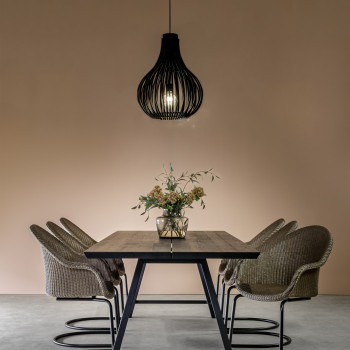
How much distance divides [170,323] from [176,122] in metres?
2.20

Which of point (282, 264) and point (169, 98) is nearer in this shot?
point (282, 264)

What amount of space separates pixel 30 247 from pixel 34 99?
1486 millimetres

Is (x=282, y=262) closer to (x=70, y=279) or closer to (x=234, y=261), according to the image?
(x=234, y=261)

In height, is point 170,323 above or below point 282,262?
below

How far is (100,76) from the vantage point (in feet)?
20.1

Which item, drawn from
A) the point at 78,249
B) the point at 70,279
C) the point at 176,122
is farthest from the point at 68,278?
the point at 176,122

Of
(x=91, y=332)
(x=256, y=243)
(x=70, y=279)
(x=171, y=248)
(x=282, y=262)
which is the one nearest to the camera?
(x=171, y=248)

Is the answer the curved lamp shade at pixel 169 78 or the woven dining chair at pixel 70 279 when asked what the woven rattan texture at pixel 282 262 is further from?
the curved lamp shade at pixel 169 78

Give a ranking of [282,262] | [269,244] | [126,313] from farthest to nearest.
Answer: [269,244] → [282,262] → [126,313]

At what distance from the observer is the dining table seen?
11.3 feet

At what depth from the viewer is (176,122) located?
6.16 m

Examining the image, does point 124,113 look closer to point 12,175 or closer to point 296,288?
point 12,175

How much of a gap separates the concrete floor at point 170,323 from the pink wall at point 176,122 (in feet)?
2.23

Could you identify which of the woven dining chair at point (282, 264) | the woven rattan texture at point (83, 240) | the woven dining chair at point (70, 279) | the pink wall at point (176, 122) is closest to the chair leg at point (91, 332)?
the woven dining chair at point (70, 279)
